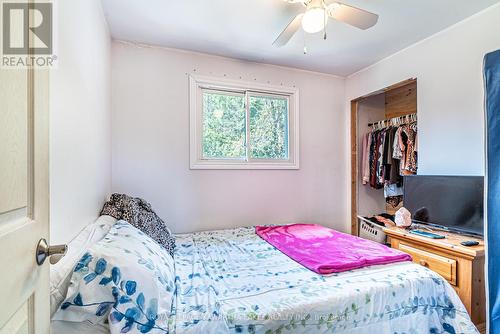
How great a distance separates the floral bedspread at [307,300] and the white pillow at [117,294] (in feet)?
0.32

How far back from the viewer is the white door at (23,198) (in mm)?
507

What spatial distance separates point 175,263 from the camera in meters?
1.62

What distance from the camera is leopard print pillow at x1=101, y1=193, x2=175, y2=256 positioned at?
170cm

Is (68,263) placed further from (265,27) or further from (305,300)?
(265,27)

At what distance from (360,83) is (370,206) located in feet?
5.32

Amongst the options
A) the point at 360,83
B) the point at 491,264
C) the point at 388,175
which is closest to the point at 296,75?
the point at 360,83

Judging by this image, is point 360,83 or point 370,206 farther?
point 370,206

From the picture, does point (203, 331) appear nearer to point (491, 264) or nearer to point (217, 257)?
point (217, 257)

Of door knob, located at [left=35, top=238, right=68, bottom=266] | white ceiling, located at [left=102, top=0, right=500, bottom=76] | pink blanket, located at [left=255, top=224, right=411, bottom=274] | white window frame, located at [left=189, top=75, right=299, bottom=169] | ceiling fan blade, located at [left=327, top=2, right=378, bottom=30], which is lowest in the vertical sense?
pink blanket, located at [left=255, top=224, right=411, bottom=274]

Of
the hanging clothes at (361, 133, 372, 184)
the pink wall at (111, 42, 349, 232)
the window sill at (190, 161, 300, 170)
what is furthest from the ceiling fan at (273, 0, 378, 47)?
the hanging clothes at (361, 133, 372, 184)

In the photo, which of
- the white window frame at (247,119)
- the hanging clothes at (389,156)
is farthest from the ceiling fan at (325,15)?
the hanging clothes at (389,156)

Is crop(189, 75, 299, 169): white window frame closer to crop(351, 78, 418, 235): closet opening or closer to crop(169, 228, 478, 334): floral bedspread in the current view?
crop(351, 78, 418, 235): closet opening

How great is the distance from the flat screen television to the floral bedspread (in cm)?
72

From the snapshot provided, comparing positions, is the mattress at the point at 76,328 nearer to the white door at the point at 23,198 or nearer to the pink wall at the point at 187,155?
the white door at the point at 23,198
